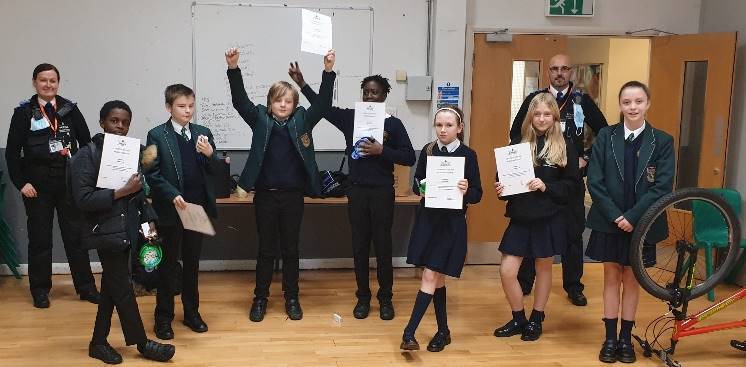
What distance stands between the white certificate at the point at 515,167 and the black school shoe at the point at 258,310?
5.46 ft

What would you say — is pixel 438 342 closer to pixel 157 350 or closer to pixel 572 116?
pixel 157 350

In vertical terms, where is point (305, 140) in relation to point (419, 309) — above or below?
above

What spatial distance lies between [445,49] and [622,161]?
220cm

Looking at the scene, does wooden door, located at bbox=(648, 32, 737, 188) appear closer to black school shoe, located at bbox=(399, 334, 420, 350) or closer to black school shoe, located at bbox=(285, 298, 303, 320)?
black school shoe, located at bbox=(399, 334, 420, 350)

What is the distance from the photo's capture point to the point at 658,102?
547 centimetres

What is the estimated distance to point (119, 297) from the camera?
3.26 meters

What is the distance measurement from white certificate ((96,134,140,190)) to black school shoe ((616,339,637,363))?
271 cm

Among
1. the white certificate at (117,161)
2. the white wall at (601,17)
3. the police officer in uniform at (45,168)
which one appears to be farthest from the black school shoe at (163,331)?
the white wall at (601,17)

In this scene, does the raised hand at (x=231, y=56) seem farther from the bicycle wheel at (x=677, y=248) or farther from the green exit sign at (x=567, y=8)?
the green exit sign at (x=567, y=8)

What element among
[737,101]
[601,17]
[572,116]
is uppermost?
[601,17]

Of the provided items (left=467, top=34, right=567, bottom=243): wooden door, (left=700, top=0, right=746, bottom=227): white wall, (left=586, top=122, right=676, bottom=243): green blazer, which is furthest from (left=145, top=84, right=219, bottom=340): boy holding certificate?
(left=700, top=0, right=746, bottom=227): white wall

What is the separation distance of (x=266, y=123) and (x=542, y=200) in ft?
5.42

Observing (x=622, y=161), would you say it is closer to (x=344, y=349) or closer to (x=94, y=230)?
(x=344, y=349)

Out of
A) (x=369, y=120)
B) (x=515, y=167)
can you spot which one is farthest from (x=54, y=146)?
(x=515, y=167)
